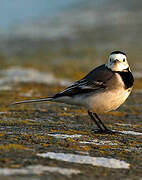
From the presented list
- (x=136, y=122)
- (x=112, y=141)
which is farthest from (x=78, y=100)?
(x=136, y=122)

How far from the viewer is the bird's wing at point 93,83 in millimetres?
8570

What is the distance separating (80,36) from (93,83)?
3587 centimetres

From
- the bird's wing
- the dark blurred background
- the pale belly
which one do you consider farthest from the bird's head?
the dark blurred background

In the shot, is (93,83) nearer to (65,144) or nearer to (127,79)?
(127,79)

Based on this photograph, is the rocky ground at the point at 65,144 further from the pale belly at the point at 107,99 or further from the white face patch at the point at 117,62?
the white face patch at the point at 117,62

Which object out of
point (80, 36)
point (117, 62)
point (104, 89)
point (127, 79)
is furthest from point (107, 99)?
point (80, 36)

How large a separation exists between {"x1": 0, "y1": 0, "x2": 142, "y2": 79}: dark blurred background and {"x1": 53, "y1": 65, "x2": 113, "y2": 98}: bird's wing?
1423 centimetres

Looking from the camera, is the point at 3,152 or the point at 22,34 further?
the point at 22,34

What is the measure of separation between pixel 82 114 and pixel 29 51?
27931 mm

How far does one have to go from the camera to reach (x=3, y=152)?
5.70 metres

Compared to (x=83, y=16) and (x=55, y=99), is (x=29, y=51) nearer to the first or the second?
(x=83, y=16)

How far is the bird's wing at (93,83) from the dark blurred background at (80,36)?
1423 cm

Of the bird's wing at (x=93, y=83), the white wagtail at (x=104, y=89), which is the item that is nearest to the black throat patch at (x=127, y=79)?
the white wagtail at (x=104, y=89)

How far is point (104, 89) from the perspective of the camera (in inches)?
334
